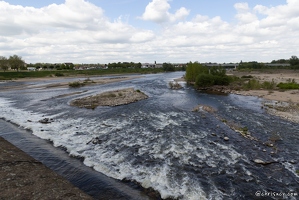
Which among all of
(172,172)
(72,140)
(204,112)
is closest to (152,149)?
(172,172)

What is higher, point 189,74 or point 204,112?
point 189,74

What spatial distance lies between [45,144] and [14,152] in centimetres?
357

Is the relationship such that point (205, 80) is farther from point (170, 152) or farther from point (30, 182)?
point (30, 182)

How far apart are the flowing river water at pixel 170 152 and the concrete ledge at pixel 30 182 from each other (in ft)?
4.43

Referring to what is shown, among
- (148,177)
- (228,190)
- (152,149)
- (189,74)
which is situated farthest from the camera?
(189,74)

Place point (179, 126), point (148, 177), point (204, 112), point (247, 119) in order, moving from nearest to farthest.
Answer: point (148, 177)
point (179, 126)
point (247, 119)
point (204, 112)

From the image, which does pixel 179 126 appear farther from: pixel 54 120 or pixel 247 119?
pixel 54 120

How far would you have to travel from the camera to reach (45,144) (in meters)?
18.1

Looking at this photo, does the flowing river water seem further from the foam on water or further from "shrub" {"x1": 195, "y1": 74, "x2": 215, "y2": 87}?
"shrub" {"x1": 195, "y1": 74, "x2": 215, "y2": 87}

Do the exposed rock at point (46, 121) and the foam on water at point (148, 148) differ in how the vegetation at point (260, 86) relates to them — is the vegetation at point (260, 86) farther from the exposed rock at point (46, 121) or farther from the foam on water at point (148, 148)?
the exposed rock at point (46, 121)

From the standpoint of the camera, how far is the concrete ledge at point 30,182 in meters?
9.26

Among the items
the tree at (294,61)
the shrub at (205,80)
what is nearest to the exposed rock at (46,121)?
the shrub at (205,80)

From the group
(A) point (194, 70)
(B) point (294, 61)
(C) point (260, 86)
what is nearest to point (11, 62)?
(A) point (194, 70)

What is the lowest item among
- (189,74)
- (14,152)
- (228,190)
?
(228,190)
